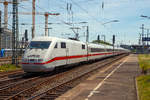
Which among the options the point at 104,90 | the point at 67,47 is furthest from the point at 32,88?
the point at 67,47

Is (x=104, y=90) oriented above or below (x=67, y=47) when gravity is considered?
below

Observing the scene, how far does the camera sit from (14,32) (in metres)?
22.7

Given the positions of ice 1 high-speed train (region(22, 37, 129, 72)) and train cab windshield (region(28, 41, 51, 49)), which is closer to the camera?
ice 1 high-speed train (region(22, 37, 129, 72))

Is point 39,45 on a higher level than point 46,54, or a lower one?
higher

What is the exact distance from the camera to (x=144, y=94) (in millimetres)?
10047

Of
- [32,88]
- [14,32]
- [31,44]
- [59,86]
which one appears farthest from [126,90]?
[14,32]

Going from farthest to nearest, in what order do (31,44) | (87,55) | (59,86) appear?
(87,55)
(31,44)
(59,86)

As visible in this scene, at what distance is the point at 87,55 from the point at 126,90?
17231mm

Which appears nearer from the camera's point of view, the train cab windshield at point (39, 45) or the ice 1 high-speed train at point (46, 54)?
the ice 1 high-speed train at point (46, 54)

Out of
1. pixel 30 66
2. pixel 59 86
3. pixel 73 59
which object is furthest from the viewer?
pixel 73 59

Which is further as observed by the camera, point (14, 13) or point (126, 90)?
point (14, 13)

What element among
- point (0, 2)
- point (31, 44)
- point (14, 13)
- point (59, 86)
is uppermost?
point (0, 2)

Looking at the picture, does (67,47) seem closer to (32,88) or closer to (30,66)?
(30,66)

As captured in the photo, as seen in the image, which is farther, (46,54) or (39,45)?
(39,45)
